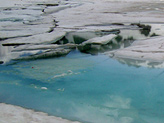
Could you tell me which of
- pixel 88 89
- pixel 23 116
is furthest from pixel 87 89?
pixel 23 116

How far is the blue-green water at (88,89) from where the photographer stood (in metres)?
1.52

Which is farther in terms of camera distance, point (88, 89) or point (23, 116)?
point (88, 89)

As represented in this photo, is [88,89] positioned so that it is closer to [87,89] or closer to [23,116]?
[87,89]

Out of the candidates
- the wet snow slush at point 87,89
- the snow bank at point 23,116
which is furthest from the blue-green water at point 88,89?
the snow bank at point 23,116

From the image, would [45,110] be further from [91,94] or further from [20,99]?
[91,94]

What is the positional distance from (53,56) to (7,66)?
55cm

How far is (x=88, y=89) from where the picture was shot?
1.88m

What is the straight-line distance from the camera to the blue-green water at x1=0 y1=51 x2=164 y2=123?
1520 millimetres

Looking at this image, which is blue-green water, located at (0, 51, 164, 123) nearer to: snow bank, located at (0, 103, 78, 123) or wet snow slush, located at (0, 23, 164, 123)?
wet snow slush, located at (0, 23, 164, 123)

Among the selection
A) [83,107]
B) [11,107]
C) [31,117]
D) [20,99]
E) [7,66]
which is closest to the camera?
[31,117]

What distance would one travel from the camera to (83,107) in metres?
1.60

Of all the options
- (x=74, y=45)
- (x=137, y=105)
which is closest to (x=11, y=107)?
(x=137, y=105)

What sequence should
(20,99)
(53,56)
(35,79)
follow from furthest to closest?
1. (53,56)
2. (35,79)
3. (20,99)

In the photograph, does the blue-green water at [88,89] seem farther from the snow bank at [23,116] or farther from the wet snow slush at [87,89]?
the snow bank at [23,116]
